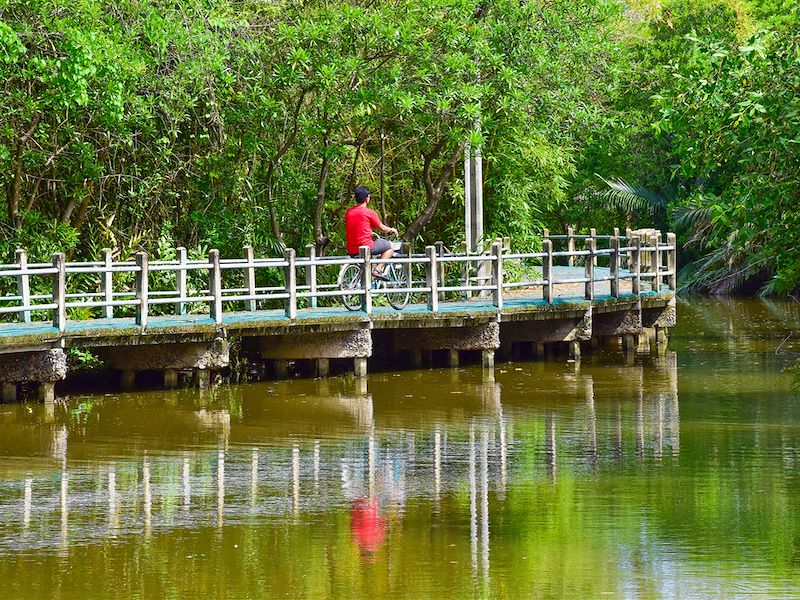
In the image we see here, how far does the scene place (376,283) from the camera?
2455 centimetres

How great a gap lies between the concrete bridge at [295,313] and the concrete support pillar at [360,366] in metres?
0.03

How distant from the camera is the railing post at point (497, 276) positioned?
997 inches

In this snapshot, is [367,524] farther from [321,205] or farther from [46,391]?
[321,205]

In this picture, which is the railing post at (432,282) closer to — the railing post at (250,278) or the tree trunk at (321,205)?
the railing post at (250,278)

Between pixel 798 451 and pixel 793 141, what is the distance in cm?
313

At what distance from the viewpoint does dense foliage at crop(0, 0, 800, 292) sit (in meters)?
23.5

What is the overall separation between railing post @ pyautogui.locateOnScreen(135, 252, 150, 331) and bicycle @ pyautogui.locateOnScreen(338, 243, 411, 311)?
308cm

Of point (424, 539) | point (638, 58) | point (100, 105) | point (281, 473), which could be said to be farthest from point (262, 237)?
point (638, 58)

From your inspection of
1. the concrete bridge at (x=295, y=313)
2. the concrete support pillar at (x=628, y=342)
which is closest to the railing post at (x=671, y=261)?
the concrete bridge at (x=295, y=313)

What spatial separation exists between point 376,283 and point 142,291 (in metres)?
4.14

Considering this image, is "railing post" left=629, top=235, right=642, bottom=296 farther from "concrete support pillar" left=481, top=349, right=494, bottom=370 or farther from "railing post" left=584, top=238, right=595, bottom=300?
"concrete support pillar" left=481, top=349, right=494, bottom=370

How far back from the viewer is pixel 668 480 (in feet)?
49.6

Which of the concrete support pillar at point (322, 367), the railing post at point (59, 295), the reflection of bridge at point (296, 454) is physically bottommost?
the reflection of bridge at point (296, 454)

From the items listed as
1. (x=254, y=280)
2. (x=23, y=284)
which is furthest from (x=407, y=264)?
(x=23, y=284)
